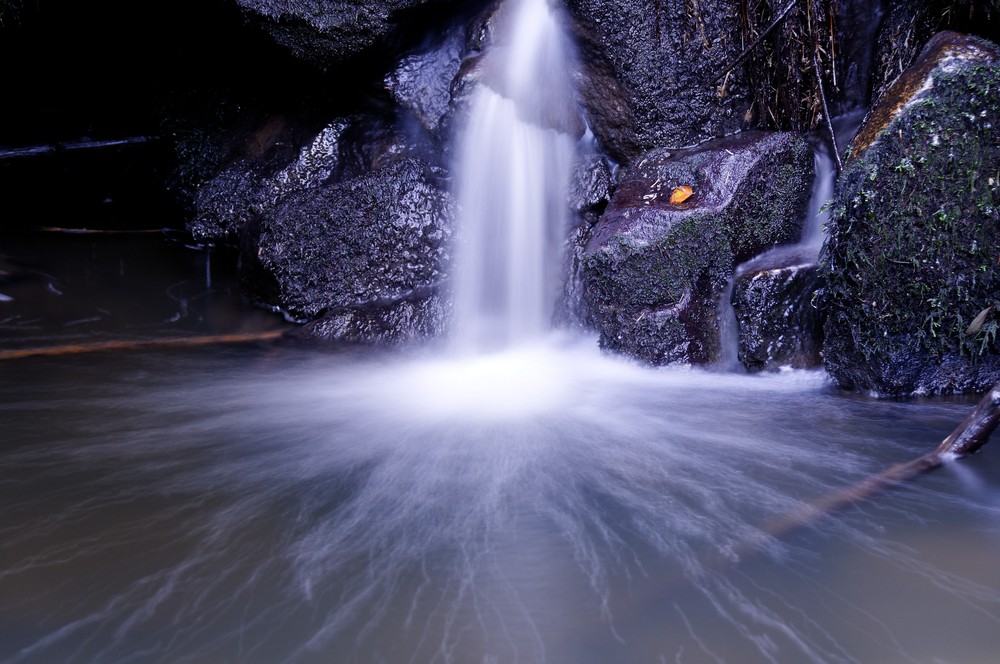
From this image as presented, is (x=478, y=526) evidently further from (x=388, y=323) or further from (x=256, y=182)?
(x=256, y=182)

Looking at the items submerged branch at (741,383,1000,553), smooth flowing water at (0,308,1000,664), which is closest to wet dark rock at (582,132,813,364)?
smooth flowing water at (0,308,1000,664)

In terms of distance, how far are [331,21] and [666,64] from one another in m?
2.77

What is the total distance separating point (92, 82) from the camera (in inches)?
334

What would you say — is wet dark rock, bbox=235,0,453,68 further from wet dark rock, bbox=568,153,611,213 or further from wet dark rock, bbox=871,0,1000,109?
wet dark rock, bbox=871,0,1000,109

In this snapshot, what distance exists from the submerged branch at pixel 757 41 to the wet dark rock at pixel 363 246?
2359 mm

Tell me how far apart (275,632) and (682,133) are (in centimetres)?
449

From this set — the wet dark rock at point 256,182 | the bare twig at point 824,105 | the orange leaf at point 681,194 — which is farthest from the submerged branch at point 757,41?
the wet dark rock at point 256,182

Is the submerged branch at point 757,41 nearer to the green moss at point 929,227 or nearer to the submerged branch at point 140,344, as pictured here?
the green moss at point 929,227

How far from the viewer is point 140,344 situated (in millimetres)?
5023

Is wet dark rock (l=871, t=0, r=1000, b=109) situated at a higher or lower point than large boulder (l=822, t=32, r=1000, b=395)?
higher

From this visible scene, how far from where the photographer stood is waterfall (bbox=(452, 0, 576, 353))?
554 centimetres

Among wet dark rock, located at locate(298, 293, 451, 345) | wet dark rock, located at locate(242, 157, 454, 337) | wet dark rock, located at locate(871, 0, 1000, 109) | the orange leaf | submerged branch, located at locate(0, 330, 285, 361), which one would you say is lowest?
submerged branch, located at locate(0, 330, 285, 361)

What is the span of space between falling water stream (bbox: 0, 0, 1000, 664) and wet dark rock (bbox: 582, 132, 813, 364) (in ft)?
0.80

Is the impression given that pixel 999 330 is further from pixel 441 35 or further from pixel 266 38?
pixel 266 38
